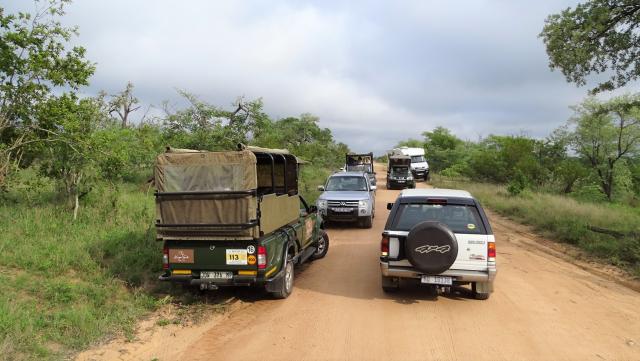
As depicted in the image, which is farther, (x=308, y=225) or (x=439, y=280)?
(x=308, y=225)

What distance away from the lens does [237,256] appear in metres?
6.52

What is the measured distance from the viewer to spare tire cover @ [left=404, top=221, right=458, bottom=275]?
636cm

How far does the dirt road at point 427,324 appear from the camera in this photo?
5098mm

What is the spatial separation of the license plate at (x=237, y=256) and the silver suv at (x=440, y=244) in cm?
207

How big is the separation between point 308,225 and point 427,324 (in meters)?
3.89

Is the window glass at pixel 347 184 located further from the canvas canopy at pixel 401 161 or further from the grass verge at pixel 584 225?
the canvas canopy at pixel 401 161

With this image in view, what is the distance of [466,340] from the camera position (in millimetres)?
5363

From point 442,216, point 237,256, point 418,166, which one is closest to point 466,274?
point 442,216

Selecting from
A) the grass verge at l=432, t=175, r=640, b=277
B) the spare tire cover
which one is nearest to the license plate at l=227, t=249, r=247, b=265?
the spare tire cover

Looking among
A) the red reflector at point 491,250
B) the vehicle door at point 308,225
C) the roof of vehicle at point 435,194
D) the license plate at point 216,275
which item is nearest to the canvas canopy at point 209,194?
the license plate at point 216,275

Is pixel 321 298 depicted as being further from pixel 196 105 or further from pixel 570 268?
pixel 196 105

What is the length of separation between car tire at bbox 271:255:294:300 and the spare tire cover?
79.3 inches

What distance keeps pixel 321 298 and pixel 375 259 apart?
3.02 metres

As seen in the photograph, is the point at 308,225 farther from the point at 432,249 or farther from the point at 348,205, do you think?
the point at 348,205
